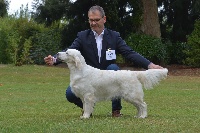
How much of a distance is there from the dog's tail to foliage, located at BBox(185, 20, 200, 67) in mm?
19683

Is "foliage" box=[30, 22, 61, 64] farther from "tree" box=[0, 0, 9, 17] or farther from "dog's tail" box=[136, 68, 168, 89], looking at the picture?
"dog's tail" box=[136, 68, 168, 89]

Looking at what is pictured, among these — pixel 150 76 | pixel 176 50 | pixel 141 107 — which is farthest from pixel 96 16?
pixel 176 50

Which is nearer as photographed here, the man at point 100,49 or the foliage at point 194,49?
the man at point 100,49

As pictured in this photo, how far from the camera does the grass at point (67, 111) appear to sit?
6.76m

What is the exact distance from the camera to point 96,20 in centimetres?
794

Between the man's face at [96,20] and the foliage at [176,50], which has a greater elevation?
the man's face at [96,20]

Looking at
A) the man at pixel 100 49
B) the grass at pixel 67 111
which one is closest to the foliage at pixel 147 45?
the grass at pixel 67 111

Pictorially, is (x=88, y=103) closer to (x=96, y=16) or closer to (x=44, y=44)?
(x=96, y=16)

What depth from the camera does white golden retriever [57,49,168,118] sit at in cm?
762

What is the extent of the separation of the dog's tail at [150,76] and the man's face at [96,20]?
0.97 metres

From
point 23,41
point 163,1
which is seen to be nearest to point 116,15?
point 163,1

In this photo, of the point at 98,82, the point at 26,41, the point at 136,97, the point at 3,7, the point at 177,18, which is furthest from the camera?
the point at 3,7

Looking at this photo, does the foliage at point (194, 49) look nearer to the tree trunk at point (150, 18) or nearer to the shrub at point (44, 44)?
the tree trunk at point (150, 18)

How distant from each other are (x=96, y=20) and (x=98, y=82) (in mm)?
998
